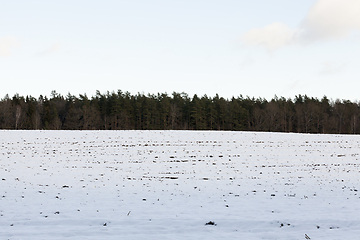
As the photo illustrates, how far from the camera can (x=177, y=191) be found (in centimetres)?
1376

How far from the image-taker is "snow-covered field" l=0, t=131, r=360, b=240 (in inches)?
331

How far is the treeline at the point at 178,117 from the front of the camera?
70188 mm

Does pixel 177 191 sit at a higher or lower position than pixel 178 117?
lower

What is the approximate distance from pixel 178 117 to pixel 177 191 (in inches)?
2443

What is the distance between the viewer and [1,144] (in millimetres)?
31047

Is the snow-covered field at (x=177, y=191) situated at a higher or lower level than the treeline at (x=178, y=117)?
lower

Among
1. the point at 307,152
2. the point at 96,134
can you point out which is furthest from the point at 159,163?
the point at 96,134

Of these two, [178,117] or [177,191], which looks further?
[178,117]

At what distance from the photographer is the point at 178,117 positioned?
75.7 m

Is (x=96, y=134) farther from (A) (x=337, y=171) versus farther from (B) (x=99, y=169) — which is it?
(A) (x=337, y=171)

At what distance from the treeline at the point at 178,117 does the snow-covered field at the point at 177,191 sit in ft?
128

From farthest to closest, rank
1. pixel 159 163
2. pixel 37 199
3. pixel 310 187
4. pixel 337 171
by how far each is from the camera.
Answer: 1. pixel 159 163
2. pixel 337 171
3. pixel 310 187
4. pixel 37 199

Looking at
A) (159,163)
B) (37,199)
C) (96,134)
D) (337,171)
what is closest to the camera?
(37,199)

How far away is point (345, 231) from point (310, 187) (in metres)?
6.77
